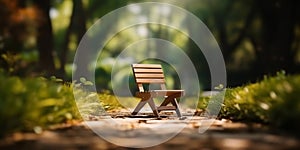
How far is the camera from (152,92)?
9164mm

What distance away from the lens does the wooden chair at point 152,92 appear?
30.5 ft

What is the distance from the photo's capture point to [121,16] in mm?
32188

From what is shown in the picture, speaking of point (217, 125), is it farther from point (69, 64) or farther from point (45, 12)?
point (69, 64)

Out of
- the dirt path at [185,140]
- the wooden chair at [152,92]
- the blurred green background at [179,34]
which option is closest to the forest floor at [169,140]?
the dirt path at [185,140]

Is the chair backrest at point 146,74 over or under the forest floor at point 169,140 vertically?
over

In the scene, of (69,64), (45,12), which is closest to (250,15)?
(45,12)

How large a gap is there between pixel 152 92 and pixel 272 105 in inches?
144

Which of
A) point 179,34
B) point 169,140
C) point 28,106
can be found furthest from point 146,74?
point 179,34

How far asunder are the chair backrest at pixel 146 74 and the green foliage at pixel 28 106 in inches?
127

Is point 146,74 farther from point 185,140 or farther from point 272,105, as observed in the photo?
point 185,140

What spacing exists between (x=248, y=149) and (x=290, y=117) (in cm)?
81

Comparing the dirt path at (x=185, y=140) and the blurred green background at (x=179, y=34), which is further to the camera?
the blurred green background at (x=179, y=34)

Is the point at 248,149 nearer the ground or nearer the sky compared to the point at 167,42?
nearer the ground

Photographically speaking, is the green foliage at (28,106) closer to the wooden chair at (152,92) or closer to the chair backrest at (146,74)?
the wooden chair at (152,92)
